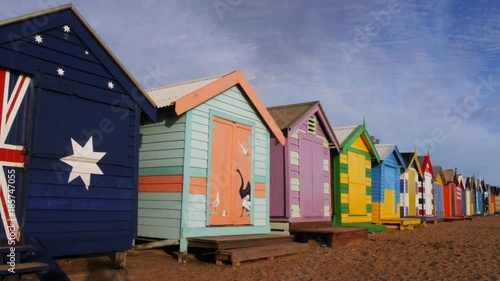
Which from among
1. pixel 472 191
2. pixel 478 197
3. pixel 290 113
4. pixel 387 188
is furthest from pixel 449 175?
pixel 290 113

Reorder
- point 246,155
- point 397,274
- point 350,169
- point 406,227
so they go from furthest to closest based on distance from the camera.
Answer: point 406,227
point 350,169
point 246,155
point 397,274

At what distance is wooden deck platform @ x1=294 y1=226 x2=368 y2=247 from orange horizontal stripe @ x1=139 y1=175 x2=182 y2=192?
16.8ft

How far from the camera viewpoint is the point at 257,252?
9.59m

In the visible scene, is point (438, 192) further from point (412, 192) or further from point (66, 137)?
point (66, 137)

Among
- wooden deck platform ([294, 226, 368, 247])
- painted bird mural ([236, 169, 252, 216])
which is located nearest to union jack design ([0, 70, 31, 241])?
painted bird mural ([236, 169, 252, 216])

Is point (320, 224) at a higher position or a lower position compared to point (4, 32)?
lower

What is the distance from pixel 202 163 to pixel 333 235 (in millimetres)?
4929

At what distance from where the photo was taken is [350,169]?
57.6ft

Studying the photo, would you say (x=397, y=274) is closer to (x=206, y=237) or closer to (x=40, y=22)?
(x=206, y=237)

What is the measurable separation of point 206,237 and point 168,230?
32.3 inches

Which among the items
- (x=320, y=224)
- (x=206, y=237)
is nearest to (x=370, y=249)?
(x=320, y=224)

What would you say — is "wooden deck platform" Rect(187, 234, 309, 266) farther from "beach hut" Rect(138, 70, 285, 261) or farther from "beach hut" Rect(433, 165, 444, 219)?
"beach hut" Rect(433, 165, 444, 219)

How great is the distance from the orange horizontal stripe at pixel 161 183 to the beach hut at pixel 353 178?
8.43 metres

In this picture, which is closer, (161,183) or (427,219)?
(161,183)
